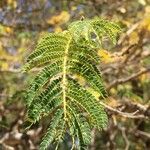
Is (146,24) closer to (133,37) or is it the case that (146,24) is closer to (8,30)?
(133,37)

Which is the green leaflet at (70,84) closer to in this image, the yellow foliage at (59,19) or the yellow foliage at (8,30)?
the yellow foliage at (8,30)

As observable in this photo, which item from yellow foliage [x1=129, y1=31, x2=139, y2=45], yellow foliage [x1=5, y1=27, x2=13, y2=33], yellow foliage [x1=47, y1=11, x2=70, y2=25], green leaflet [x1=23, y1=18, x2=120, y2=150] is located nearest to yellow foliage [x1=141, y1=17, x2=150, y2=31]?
yellow foliage [x1=129, y1=31, x2=139, y2=45]

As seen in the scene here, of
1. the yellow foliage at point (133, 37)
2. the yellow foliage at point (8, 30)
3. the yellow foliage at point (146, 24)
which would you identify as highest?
the yellow foliage at point (8, 30)

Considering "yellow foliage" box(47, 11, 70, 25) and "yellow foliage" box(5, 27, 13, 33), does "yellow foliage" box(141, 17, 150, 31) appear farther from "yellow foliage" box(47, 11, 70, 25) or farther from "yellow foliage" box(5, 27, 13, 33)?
"yellow foliage" box(5, 27, 13, 33)

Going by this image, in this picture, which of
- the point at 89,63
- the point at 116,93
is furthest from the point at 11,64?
the point at 89,63

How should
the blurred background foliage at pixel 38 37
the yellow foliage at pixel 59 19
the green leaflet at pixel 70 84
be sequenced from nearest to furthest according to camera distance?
the green leaflet at pixel 70 84, the blurred background foliage at pixel 38 37, the yellow foliage at pixel 59 19

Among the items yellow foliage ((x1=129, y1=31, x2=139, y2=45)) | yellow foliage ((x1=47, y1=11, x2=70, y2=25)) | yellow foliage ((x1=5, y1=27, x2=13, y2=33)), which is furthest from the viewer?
yellow foliage ((x1=47, y1=11, x2=70, y2=25))

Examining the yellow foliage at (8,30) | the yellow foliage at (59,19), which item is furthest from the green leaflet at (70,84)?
the yellow foliage at (59,19)

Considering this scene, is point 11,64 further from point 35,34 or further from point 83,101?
point 83,101

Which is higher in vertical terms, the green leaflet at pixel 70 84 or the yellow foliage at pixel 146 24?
the yellow foliage at pixel 146 24
